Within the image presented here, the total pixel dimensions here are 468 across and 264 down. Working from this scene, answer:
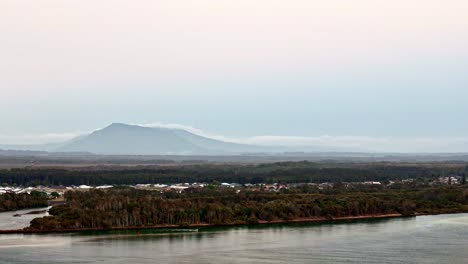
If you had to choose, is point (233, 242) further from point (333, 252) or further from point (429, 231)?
point (429, 231)

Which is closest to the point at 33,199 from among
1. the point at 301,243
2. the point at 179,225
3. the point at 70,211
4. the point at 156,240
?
the point at 70,211

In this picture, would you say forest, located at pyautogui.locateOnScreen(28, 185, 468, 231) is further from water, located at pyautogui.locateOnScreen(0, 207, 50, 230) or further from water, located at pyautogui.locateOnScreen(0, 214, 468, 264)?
water, located at pyautogui.locateOnScreen(0, 214, 468, 264)

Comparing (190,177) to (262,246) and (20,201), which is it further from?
(262,246)

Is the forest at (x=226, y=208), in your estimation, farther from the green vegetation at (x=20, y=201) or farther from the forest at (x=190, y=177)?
the forest at (x=190, y=177)

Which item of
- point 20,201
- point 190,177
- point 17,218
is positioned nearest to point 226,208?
point 17,218

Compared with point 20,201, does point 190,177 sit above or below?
above

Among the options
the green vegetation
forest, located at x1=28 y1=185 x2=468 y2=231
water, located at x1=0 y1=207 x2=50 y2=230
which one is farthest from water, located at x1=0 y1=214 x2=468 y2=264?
the green vegetation
